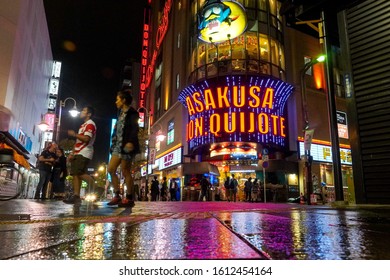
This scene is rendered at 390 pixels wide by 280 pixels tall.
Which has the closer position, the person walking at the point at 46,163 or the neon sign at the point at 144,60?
the person walking at the point at 46,163

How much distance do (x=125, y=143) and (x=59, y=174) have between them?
21.4ft

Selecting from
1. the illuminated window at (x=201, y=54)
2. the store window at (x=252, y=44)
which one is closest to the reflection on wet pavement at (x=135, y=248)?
the store window at (x=252, y=44)

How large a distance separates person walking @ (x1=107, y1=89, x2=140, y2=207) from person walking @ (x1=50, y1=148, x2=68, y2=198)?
18.2ft

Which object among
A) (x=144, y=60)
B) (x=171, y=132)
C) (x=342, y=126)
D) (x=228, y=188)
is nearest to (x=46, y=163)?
(x=228, y=188)

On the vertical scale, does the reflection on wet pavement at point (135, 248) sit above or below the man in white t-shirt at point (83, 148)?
below

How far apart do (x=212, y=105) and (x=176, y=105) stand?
7.06 meters

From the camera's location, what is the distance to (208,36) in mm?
15320

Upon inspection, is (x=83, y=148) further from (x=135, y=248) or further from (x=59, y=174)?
(x=59, y=174)

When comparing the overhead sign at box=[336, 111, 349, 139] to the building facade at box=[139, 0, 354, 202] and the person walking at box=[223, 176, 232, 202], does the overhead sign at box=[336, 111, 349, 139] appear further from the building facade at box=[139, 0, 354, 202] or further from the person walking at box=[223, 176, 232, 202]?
the person walking at box=[223, 176, 232, 202]

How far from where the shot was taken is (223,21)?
14.9 m

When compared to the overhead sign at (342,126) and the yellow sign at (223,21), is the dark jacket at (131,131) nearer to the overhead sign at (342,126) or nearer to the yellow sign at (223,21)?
the yellow sign at (223,21)

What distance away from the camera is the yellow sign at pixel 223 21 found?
48.9 feet

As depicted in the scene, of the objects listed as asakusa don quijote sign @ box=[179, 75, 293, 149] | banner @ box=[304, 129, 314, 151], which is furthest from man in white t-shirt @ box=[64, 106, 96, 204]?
asakusa don quijote sign @ box=[179, 75, 293, 149]

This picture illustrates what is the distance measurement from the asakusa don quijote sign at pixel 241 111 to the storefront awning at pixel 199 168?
1.83 m
